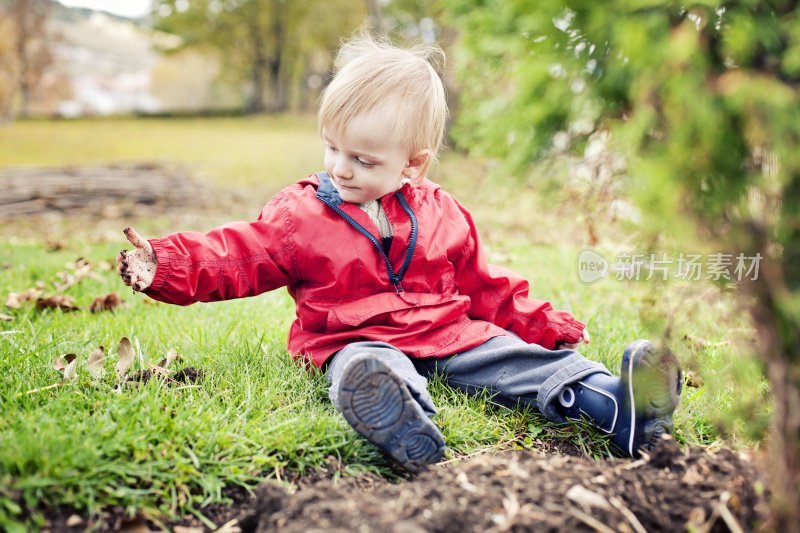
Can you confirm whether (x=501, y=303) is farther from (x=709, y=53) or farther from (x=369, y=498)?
(x=709, y=53)

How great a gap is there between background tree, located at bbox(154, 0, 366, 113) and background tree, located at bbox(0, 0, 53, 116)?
5615 mm

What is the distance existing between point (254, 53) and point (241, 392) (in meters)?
33.6

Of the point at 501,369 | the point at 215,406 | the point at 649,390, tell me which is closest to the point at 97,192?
the point at 215,406

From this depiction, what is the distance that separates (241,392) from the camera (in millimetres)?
2084

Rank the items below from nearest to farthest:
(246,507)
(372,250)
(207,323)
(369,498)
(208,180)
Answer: (369,498) < (246,507) < (372,250) < (207,323) < (208,180)

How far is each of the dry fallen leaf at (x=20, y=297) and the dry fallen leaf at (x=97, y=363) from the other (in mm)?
1151

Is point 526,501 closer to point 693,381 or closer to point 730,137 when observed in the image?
point 730,137

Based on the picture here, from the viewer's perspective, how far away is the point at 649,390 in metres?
1.91

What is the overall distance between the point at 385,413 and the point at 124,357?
3.72ft

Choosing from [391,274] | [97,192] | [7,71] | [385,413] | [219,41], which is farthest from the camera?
[219,41]

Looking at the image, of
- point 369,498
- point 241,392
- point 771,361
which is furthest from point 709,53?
point 241,392

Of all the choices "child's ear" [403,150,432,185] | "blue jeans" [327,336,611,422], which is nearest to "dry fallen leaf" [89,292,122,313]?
"blue jeans" [327,336,611,422]

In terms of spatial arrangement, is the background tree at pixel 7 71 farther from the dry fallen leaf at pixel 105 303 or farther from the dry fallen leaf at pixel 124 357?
the dry fallen leaf at pixel 124 357

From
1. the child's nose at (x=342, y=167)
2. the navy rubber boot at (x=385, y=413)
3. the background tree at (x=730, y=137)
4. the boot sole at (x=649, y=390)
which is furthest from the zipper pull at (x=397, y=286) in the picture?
the background tree at (x=730, y=137)
